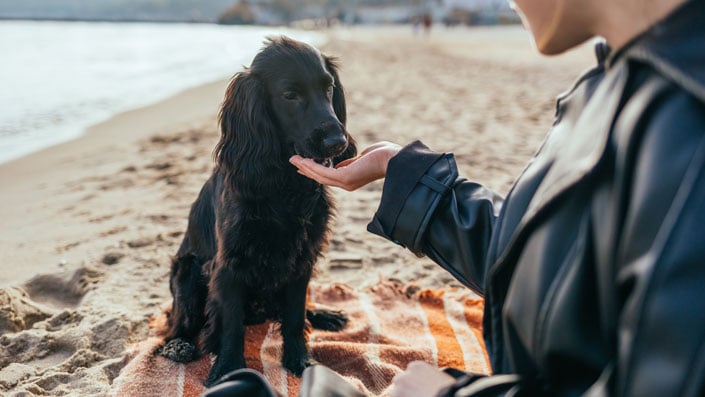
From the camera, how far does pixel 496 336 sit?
132 centimetres

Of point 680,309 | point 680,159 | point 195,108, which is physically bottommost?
point 195,108

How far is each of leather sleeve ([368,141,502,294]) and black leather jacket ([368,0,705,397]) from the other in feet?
1.64

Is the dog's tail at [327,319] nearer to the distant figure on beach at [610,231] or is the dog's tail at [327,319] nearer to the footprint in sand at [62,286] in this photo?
the footprint in sand at [62,286]

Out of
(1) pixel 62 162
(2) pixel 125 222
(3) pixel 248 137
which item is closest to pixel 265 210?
(3) pixel 248 137

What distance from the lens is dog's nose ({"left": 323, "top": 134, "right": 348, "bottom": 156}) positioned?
2354mm

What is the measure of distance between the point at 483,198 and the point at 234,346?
1.15 meters

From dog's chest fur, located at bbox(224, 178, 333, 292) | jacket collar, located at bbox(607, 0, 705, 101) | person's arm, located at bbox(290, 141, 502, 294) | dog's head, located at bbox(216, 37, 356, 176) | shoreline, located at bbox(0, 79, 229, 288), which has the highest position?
jacket collar, located at bbox(607, 0, 705, 101)

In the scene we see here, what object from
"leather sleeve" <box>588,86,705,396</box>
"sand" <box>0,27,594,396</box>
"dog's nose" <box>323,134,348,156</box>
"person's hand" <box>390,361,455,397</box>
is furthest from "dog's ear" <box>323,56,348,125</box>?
"leather sleeve" <box>588,86,705,396</box>

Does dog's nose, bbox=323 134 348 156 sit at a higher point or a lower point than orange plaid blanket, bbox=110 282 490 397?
higher

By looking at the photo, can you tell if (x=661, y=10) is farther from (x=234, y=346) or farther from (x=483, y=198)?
(x=234, y=346)

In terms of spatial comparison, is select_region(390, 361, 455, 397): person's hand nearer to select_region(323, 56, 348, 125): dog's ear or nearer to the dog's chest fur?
the dog's chest fur

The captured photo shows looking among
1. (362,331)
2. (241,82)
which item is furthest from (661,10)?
(362,331)

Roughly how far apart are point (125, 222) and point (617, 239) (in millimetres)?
3646

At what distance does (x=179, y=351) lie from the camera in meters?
2.50
